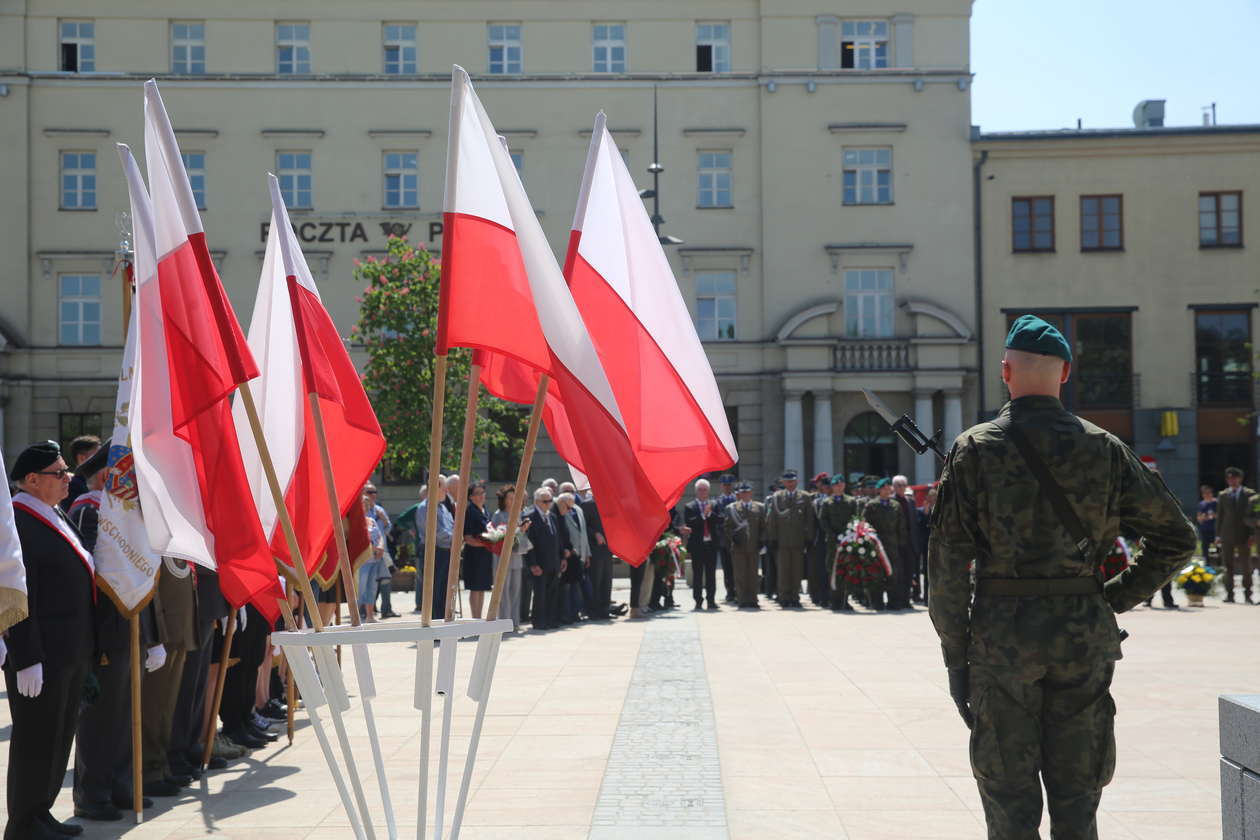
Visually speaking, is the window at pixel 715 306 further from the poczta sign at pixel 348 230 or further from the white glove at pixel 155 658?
the white glove at pixel 155 658

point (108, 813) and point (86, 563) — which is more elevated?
point (86, 563)

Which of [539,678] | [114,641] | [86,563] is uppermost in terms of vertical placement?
[86,563]

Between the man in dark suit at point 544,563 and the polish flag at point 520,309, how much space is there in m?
13.7

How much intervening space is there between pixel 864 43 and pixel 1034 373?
38.0m

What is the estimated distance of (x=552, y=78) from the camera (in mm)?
40938

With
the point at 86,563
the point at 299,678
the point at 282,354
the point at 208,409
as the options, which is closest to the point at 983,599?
the point at 299,678

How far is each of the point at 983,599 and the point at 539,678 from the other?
876cm

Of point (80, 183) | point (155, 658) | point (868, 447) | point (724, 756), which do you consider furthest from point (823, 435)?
point (155, 658)

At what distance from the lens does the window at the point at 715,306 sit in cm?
4078

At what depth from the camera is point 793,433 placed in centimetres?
3938

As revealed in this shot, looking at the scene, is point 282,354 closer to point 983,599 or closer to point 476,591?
point 983,599

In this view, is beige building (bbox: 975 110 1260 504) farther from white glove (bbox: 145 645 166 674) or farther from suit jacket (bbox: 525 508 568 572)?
white glove (bbox: 145 645 166 674)

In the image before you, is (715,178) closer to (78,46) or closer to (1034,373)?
(78,46)

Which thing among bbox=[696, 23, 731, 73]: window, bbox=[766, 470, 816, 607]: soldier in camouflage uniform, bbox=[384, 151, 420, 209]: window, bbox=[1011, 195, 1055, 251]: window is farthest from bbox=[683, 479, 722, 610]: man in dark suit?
bbox=[696, 23, 731, 73]: window
